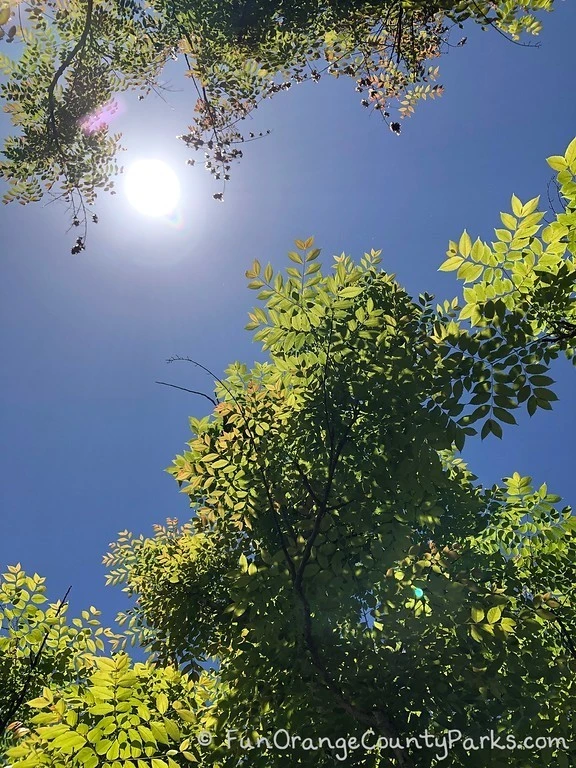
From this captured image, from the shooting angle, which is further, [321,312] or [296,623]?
[321,312]

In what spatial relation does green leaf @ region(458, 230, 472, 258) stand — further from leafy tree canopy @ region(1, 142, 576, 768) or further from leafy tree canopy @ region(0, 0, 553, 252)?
leafy tree canopy @ region(0, 0, 553, 252)

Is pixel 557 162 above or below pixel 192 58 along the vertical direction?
below

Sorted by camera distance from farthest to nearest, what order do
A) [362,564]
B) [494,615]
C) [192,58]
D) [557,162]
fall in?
[192,58]
[362,564]
[557,162]
[494,615]

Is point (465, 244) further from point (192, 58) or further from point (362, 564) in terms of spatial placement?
point (192, 58)

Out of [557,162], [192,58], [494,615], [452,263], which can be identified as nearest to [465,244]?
[452,263]

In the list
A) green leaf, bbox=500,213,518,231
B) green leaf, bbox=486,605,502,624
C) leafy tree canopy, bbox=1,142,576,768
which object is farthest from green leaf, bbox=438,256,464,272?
green leaf, bbox=486,605,502,624

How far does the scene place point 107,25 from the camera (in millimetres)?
8570

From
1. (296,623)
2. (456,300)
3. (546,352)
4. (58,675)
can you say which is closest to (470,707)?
(296,623)

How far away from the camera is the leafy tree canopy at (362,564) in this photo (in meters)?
3.18

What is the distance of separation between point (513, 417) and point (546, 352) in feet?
2.38

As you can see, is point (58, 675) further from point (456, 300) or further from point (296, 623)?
point (456, 300)

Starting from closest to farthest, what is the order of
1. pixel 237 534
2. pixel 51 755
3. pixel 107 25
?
pixel 51 755, pixel 237 534, pixel 107 25

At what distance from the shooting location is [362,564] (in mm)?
4203

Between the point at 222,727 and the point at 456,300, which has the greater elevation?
the point at 456,300
